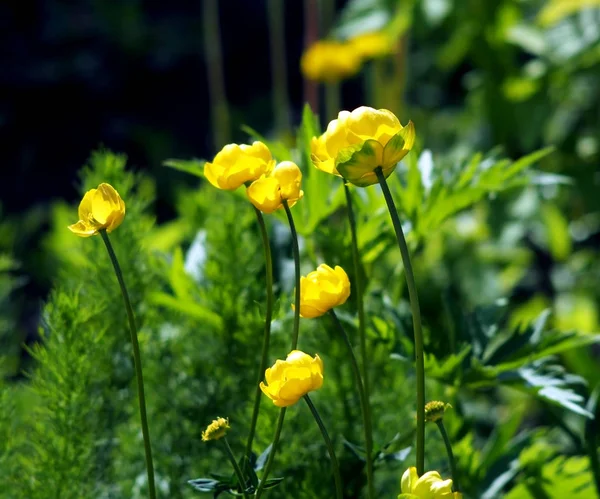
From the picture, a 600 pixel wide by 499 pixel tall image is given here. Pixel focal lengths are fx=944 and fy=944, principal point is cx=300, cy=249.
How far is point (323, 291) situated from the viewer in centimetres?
59

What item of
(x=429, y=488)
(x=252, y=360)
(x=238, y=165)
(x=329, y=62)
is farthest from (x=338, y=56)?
(x=429, y=488)

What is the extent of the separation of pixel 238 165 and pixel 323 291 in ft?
0.31

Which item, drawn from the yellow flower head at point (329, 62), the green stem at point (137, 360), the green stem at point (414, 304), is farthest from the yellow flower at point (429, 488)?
the yellow flower head at point (329, 62)

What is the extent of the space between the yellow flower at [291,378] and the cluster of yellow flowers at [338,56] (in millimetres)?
1455

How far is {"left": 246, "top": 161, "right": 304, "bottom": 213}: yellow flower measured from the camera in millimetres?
573

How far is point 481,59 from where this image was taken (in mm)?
1783

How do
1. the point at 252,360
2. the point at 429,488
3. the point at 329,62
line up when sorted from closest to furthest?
the point at 429,488
the point at 252,360
the point at 329,62

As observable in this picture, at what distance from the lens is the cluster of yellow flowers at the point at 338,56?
1.94 m

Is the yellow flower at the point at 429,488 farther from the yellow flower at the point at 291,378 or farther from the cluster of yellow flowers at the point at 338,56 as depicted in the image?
the cluster of yellow flowers at the point at 338,56

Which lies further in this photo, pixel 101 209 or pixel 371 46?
pixel 371 46

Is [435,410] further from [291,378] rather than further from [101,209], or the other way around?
[101,209]

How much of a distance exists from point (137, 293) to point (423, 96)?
7.03 ft

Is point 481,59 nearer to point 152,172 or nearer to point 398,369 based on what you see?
point 398,369

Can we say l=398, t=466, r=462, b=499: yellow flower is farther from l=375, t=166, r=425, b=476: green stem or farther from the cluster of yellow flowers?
the cluster of yellow flowers
